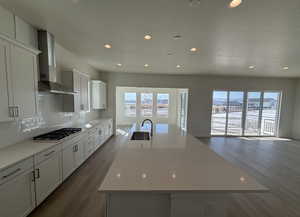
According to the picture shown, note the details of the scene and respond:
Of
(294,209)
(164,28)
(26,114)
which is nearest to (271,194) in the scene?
(294,209)

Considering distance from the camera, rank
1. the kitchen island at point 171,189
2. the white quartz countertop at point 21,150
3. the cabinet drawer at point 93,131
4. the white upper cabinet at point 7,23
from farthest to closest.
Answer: the cabinet drawer at point 93,131, the white upper cabinet at point 7,23, the white quartz countertop at point 21,150, the kitchen island at point 171,189

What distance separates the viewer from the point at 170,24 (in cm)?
212

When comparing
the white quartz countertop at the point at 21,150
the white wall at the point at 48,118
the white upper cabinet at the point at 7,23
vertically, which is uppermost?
the white upper cabinet at the point at 7,23

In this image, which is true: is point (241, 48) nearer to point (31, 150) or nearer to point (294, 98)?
point (31, 150)

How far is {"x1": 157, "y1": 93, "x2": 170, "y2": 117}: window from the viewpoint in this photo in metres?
9.41

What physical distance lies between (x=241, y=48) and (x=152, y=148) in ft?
9.49

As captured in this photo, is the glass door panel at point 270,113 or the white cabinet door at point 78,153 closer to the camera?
the white cabinet door at point 78,153

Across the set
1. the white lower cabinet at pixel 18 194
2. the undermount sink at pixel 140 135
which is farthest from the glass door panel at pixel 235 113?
the white lower cabinet at pixel 18 194

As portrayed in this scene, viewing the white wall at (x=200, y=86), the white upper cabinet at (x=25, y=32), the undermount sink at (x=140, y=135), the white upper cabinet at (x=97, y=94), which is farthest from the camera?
the white wall at (x=200, y=86)

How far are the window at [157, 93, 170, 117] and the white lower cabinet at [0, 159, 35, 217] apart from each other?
314 inches

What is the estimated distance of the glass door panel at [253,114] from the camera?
6.48 metres

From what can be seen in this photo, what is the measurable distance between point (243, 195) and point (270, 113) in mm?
6049

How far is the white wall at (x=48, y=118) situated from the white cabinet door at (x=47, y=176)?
646 millimetres

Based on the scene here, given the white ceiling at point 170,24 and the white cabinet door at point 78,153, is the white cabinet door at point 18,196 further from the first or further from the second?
the white ceiling at point 170,24
